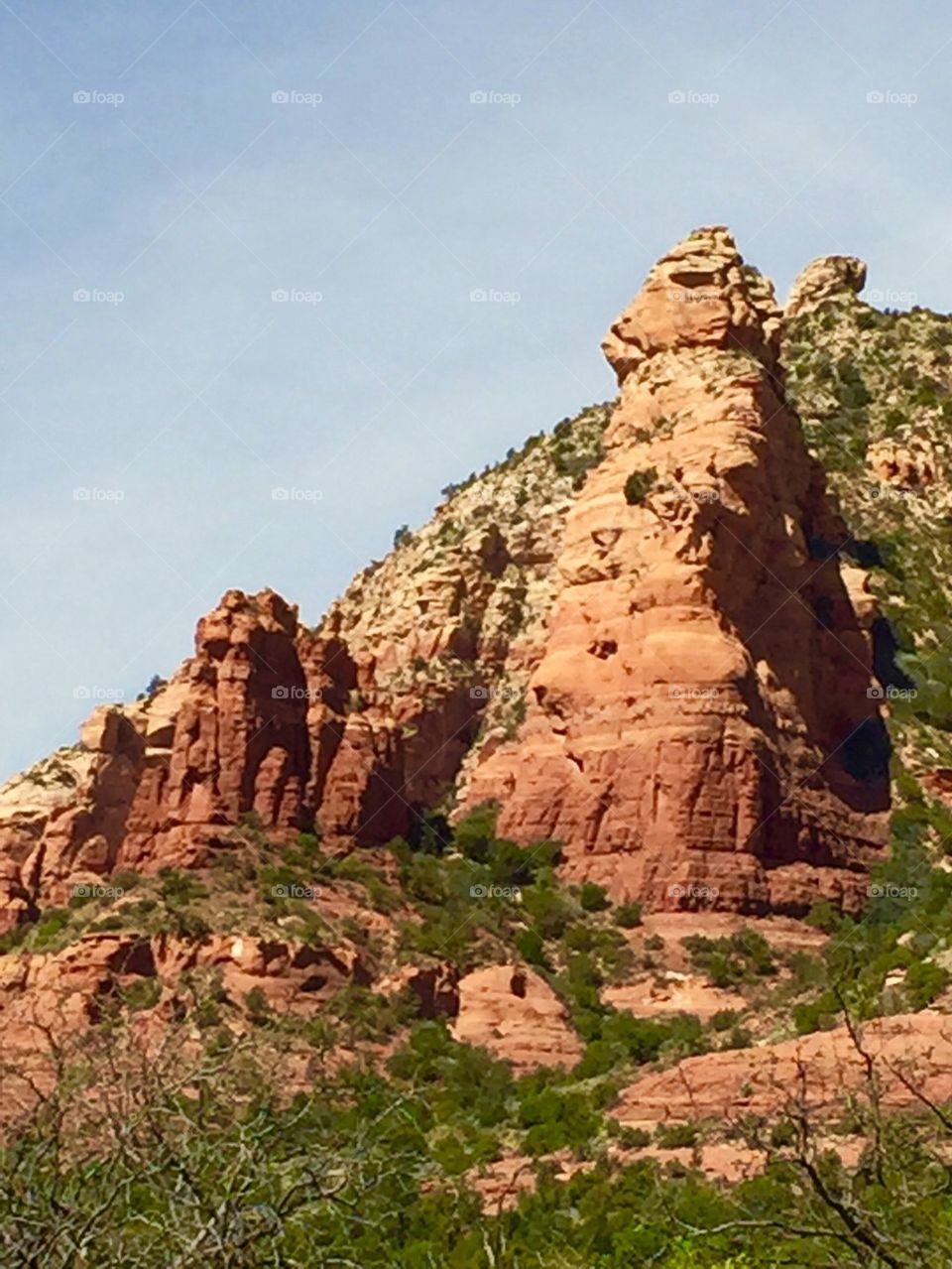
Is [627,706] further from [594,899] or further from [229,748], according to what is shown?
[229,748]

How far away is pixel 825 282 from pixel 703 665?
192 feet

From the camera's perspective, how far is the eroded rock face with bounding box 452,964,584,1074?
69125 millimetres

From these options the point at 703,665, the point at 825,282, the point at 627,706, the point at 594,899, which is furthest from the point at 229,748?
the point at 825,282

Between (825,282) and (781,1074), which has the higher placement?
A: (825,282)

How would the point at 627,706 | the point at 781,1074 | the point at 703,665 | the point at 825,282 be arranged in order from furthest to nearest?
the point at 825,282 → the point at 627,706 → the point at 703,665 → the point at 781,1074

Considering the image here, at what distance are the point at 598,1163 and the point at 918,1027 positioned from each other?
28.9 ft

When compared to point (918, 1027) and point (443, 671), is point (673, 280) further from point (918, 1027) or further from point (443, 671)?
point (918, 1027)

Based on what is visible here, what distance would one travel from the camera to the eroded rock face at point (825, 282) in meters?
134

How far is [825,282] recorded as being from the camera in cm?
13438

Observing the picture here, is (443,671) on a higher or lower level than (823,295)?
lower

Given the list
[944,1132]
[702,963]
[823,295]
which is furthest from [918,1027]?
[823,295]

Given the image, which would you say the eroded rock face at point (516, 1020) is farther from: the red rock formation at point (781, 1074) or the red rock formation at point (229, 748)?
the red rock formation at point (229, 748)

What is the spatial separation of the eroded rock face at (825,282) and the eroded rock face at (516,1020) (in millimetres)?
70057

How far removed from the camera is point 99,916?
241 feet
